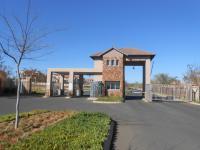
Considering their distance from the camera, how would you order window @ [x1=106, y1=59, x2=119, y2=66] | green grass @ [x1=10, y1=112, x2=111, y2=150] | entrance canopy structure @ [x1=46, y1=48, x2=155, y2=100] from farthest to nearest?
window @ [x1=106, y1=59, x2=119, y2=66] < entrance canopy structure @ [x1=46, y1=48, x2=155, y2=100] < green grass @ [x1=10, y1=112, x2=111, y2=150]

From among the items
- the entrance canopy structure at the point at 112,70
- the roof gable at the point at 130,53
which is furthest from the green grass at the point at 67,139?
the roof gable at the point at 130,53

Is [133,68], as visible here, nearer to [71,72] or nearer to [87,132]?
[71,72]

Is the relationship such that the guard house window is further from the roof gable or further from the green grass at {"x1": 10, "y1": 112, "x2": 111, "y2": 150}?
the green grass at {"x1": 10, "y1": 112, "x2": 111, "y2": 150}

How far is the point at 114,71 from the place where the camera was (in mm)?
48500

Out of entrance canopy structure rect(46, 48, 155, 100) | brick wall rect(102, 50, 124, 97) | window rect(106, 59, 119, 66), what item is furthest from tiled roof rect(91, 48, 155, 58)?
window rect(106, 59, 119, 66)

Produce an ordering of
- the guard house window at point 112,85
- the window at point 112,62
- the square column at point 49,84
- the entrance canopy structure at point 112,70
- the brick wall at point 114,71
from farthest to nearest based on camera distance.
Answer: the square column at point 49,84 < the guard house window at point 112,85 < the window at point 112,62 < the entrance canopy structure at point 112,70 < the brick wall at point 114,71

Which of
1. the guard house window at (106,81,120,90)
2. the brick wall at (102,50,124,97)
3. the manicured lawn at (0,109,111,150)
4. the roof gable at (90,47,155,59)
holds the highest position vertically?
the roof gable at (90,47,155,59)

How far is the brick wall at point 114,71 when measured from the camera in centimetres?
4819

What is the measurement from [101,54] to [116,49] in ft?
7.90

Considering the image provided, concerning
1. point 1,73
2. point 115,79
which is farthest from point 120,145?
point 1,73

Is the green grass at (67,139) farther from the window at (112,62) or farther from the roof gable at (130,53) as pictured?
the roof gable at (130,53)

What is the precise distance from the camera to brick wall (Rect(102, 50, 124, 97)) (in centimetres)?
4819

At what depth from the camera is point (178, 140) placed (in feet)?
37.9

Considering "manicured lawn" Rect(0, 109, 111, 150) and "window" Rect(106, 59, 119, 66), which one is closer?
"manicured lawn" Rect(0, 109, 111, 150)
